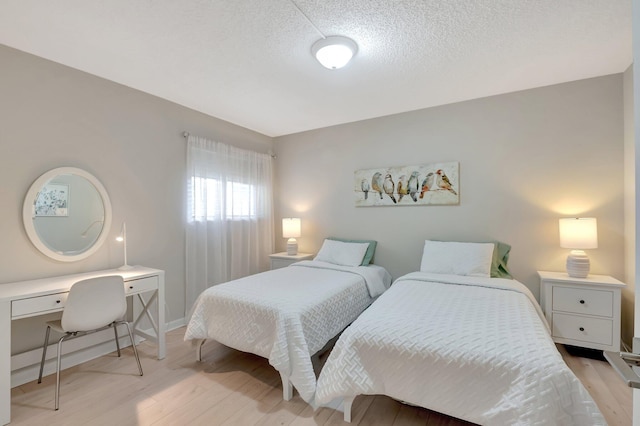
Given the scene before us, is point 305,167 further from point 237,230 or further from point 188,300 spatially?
point 188,300

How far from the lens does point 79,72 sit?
7.79 feet

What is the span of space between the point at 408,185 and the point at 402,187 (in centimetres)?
7

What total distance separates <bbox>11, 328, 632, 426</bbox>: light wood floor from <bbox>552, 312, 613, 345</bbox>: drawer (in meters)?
0.19

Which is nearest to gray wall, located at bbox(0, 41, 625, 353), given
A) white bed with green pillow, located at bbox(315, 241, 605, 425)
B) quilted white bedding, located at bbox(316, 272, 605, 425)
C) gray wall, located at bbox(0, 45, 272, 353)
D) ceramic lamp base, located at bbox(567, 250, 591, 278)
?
gray wall, located at bbox(0, 45, 272, 353)

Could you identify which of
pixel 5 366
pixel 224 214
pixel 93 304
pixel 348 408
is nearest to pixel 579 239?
pixel 348 408

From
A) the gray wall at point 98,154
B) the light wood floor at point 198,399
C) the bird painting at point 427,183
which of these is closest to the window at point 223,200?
the gray wall at point 98,154

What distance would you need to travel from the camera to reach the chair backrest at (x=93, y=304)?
1857 mm

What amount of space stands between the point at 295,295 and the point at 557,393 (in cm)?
156

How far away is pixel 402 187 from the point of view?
340 cm

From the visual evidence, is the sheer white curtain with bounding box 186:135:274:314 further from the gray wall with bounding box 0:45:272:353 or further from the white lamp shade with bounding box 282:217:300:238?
the white lamp shade with bounding box 282:217:300:238

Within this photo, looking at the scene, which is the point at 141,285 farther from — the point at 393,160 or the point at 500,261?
the point at 500,261

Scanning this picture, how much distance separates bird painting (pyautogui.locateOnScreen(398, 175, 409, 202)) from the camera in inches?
133

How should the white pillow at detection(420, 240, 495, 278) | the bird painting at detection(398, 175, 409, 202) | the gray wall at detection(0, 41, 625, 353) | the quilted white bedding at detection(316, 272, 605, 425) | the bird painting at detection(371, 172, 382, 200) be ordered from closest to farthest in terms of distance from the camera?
1. the quilted white bedding at detection(316, 272, 605, 425)
2. the gray wall at detection(0, 41, 625, 353)
3. the white pillow at detection(420, 240, 495, 278)
4. the bird painting at detection(398, 175, 409, 202)
5. the bird painting at detection(371, 172, 382, 200)

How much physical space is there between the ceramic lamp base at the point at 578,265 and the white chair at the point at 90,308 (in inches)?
143
